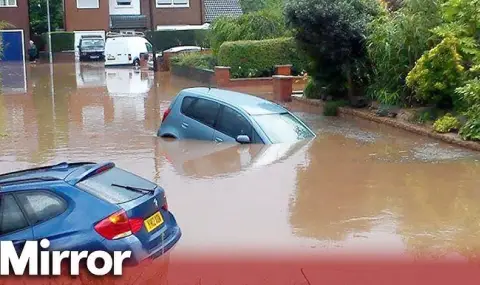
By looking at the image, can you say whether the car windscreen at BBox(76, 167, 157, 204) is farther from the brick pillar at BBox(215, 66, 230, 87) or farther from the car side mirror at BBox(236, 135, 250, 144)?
the brick pillar at BBox(215, 66, 230, 87)

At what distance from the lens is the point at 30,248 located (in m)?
6.22

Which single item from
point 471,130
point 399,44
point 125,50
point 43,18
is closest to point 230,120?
point 471,130

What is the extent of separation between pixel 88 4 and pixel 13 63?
7.91 m

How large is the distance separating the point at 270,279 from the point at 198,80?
1044 inches

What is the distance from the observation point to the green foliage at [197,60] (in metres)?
33.8

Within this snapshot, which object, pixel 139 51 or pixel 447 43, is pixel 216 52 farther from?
pixel 447 43

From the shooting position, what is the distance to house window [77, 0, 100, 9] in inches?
2235

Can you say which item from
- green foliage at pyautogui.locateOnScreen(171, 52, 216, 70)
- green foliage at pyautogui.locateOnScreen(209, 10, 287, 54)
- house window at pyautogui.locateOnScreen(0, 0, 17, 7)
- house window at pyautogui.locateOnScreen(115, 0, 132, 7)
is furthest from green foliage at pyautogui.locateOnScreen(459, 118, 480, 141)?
house window at pyautogui.locateOnScreen(0, 0, 17, 7)

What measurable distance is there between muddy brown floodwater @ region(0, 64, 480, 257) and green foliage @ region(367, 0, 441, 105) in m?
1.23

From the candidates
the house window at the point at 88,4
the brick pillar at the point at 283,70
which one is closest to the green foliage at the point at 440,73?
the brick pillar at the point at 283,70

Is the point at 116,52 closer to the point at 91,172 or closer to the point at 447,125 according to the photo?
the point at 447,125

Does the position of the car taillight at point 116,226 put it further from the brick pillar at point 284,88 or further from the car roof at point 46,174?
the brick pillar at point 284,88

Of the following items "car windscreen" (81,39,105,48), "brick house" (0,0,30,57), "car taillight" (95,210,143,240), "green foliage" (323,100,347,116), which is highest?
"brick house" (0,0,30,57)

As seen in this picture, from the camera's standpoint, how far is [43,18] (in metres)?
60.6
